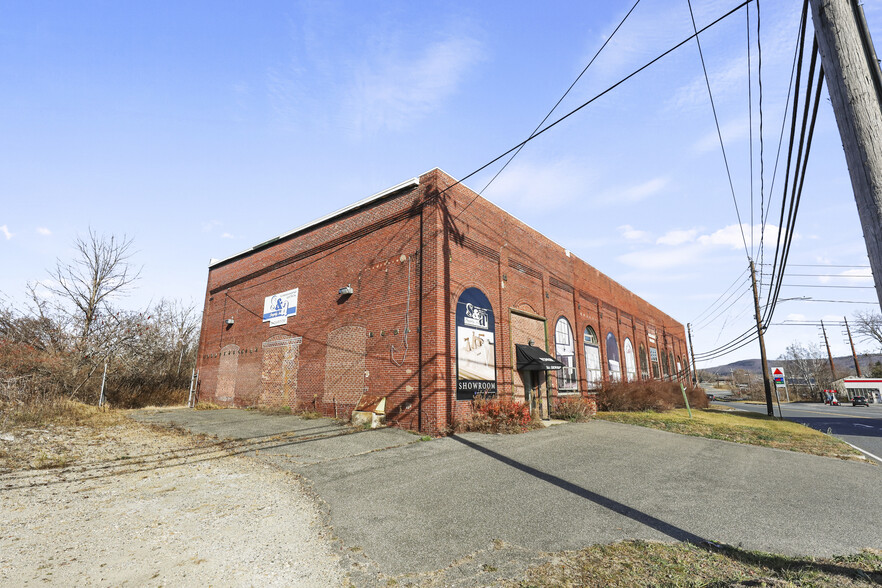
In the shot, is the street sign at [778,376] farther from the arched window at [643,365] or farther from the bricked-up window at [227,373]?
the bricked-up window at [227,373]

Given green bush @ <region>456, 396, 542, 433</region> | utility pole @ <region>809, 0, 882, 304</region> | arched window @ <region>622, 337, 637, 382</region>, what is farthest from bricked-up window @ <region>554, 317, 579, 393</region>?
utility pole @ <region>809, 0, 882, 304</region>

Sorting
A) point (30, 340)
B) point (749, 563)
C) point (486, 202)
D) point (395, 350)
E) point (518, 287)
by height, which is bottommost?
point (749, 563)

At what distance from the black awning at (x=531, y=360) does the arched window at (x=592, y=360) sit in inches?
271

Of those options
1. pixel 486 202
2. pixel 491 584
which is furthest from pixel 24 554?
pixel 486 202

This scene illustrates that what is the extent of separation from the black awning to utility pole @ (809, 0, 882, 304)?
12.4 m

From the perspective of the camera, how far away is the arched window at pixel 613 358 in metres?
25.1

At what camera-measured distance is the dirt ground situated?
386 cm

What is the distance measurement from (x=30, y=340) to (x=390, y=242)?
60.0 ft

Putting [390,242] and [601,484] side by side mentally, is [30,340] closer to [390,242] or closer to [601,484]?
[390,242]

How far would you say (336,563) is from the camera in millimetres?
4176

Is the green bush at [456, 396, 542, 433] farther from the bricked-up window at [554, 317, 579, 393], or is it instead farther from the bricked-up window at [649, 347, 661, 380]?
the bricked-up window at [649, 347, 661, 380]

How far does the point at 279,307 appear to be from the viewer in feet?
59.7

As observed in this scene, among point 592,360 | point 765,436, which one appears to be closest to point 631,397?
point 592,360

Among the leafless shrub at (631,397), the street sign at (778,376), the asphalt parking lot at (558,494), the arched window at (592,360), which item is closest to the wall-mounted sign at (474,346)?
the asphalt parking lot at (558,494)
